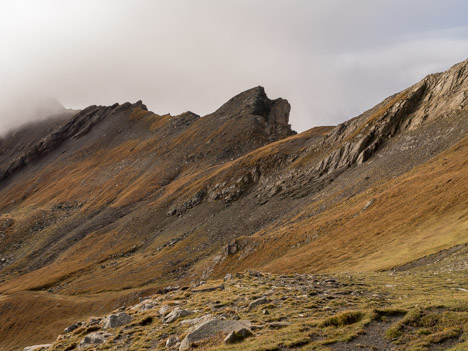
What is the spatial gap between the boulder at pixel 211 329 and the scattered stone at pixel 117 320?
966 cm

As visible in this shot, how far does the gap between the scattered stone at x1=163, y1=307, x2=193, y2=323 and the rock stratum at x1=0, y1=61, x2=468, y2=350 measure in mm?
439

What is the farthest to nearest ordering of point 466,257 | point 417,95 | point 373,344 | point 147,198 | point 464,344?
point 147,198 → point 417,95 → point 466,257 → point 373,344 → point 464,344

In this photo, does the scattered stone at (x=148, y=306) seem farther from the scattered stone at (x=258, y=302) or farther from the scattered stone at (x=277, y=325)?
the scattered stone at (x=277, y=325)

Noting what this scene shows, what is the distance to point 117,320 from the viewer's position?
91.5 feet

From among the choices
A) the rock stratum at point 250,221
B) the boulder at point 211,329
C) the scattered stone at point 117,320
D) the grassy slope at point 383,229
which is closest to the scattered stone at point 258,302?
the rock stratum at point 250,221

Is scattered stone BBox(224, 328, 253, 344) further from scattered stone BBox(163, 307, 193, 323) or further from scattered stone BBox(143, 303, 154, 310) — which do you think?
scattered stone BBox(143, 303, 154, 310)

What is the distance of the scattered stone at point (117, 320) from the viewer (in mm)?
27531

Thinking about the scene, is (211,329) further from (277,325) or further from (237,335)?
(277,325)

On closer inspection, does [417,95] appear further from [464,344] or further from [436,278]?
[464,344]

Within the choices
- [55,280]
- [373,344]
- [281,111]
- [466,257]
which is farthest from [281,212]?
[281,111]

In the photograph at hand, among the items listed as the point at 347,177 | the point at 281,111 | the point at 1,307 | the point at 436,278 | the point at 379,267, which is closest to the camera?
the point at 436,278

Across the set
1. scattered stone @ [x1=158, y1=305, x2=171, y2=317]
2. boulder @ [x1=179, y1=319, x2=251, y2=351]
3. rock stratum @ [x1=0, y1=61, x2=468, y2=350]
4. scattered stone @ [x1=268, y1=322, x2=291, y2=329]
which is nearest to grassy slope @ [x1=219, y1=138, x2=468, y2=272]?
rock stratum @ [x1=0, y1=61, x2=468, y2=350]

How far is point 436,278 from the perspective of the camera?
28.1m

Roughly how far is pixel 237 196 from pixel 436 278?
84.1 metres
